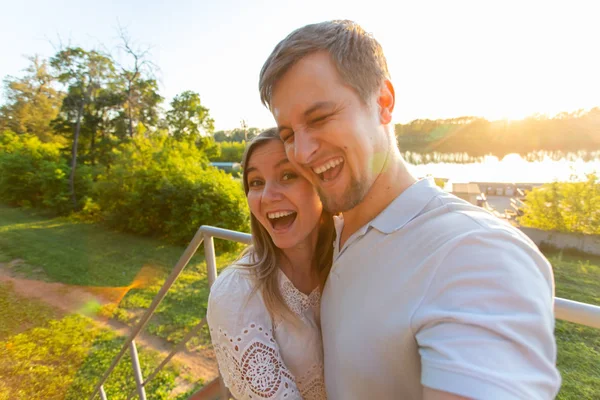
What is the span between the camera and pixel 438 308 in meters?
0.72

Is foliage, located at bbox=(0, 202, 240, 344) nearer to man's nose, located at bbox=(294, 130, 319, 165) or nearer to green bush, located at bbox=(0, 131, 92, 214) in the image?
green bush, located at bbox=(0, 131, 92, 214)

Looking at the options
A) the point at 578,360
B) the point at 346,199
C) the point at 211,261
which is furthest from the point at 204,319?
the point at 578,360

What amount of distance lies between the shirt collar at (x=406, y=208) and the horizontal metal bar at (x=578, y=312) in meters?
0.38

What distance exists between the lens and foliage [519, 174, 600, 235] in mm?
7020

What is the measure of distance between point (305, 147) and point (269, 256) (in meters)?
0.52

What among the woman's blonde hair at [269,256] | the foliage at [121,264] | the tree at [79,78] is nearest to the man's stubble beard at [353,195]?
the woman's blonde hair at [269,256]

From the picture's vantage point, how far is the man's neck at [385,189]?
45.5 inches

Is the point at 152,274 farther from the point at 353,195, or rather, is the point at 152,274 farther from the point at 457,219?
the point at 457,219

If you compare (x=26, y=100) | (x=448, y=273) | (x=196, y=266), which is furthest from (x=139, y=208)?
(x=26, y=100)

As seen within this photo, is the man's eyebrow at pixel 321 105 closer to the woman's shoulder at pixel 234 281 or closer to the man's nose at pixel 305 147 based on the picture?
the man's nose at pixel 305 147

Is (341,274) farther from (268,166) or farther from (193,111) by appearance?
(193,111)

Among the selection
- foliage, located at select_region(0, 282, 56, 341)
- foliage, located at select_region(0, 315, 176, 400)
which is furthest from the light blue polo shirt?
foliage, located at select_region(0, 282, 56, 341)

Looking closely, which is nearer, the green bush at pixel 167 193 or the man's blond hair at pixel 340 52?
the man's blond hair at pixel 340 52

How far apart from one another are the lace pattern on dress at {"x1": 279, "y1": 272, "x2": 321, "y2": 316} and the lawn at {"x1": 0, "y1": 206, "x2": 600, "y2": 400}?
1.53 meters
